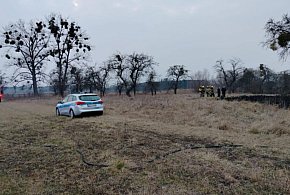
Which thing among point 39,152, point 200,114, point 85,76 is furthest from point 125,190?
point 85,76

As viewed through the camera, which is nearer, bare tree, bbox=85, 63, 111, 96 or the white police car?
the white police car

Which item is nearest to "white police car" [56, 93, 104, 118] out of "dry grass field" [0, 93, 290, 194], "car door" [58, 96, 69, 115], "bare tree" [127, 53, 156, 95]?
"car door" [58, 96, 69, 115]

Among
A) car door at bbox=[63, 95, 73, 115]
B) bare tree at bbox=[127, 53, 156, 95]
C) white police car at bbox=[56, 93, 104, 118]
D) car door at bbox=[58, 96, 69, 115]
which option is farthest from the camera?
bare tree at bbox=[127, 53, 156, 95]

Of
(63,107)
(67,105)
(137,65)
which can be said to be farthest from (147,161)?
(137,65)

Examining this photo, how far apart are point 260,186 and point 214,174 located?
2.79ft

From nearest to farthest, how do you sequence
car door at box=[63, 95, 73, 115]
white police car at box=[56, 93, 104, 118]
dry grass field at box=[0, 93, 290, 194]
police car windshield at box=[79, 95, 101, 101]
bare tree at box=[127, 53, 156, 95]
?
dry grass field at box=[0, 93, 290, 194]
white police car at box=[56, 93, 104, 118]
police car windshield at box=[79, 95, 101, 101]
car door at box=[63, 95, 73, 115]
bare tree at box=[127, 53, 156, 95]

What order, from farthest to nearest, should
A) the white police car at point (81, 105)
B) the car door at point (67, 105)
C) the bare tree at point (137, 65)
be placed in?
the bare tree at point (137, 65) → the car door at point (67, 105) → the white police car at point (81, 105)

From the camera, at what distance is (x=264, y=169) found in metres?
5.39

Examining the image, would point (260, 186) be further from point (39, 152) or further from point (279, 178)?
point (39, 152)

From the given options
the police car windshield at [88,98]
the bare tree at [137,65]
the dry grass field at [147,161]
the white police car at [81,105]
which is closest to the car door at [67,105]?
the white police car at [81,105]

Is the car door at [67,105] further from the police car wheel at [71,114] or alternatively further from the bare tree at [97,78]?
the bare tree at [97,78]

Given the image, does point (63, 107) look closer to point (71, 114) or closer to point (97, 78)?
point (71, 114)

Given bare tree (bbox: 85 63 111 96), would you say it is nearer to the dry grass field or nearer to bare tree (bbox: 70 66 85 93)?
bare tree (bbox: 70 66 85 93)

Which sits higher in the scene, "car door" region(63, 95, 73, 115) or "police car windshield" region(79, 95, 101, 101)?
"police car windshield" region(79, 95, 101, 101)
